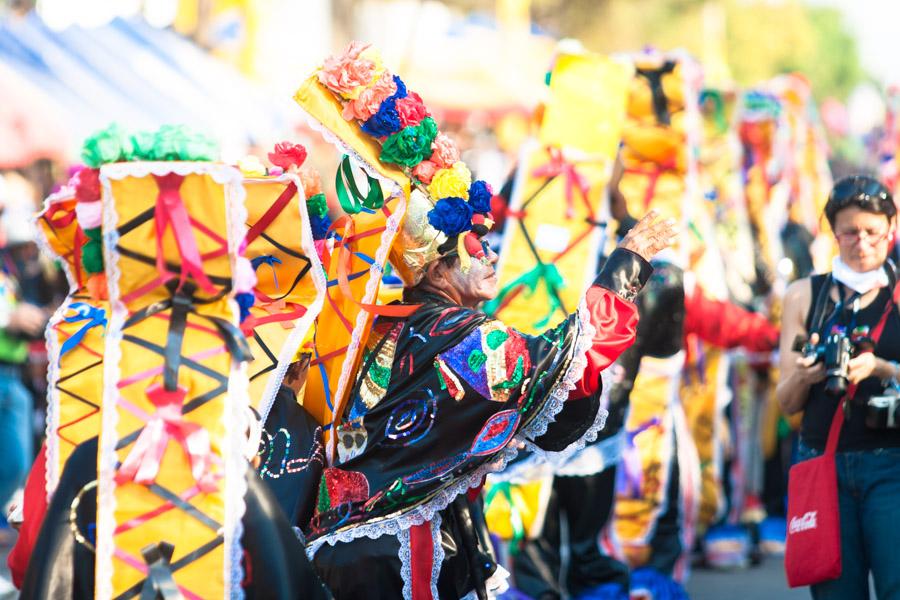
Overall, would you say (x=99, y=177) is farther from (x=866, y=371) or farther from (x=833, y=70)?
(x=833, y=70)

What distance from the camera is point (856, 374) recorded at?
4.44 m

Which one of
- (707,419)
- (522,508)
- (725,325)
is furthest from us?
(707,419)

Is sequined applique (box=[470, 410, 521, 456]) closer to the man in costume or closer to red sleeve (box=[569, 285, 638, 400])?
the man in costume

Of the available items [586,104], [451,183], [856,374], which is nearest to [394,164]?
[451,183]

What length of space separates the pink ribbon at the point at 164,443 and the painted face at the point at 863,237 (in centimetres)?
242

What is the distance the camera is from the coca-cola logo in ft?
14.8

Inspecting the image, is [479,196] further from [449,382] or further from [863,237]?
[863,237]

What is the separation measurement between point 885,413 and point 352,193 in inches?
71.0

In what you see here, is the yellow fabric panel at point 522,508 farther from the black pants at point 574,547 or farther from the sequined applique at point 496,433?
the sequined applique at point 496,433

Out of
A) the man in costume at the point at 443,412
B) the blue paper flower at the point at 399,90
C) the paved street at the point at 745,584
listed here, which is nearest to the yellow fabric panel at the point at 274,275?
the man in costume at the point at 443,412

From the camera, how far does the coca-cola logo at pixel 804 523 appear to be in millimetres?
4500

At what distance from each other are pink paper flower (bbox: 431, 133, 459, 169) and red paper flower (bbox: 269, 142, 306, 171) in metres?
0.58

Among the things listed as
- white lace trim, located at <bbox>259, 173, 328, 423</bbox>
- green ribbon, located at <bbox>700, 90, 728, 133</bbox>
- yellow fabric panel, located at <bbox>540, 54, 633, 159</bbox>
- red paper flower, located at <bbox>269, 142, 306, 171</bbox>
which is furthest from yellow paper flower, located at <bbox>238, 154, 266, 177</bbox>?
green ribbon, located at <bbox>700, 90, 728, 133</bbox>

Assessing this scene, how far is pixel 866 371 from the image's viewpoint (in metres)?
4.45
